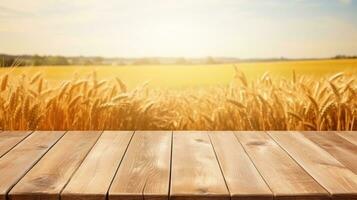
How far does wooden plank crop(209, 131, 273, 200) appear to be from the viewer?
1.35 m

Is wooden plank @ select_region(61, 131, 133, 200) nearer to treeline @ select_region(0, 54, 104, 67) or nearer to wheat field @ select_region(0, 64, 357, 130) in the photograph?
wheat field @ select_region(0, 64, 357, 130)

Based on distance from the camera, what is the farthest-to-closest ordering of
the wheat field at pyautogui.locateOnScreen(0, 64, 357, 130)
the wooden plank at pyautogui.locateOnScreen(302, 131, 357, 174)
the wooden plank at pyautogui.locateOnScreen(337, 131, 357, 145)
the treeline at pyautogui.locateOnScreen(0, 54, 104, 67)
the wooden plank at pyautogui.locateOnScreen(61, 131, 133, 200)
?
the treeline at pyautogui.locateOnScreen(0, 54, 104, 67) → the wheat field at pyautogui.locateOnScreen(0, 64, 357, 130) → the wooden plank at pyautogui.locateOnScreen(337, 131, 357, 145) → the wooden plank at pyautogui.locateOnScreen(302, 131, 357, 174) → the wooden plank at pyautogui.locateOnScreen(61, 131, 133, 200)

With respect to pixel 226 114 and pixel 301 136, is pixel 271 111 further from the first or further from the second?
pixel 301 136

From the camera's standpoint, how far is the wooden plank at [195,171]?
135 centimetres

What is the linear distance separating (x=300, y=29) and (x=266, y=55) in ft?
0.74

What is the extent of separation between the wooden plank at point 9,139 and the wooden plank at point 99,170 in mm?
285

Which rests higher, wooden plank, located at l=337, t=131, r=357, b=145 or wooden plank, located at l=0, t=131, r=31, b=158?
wooden plank, located at l=0, t=131, r=31, b=158

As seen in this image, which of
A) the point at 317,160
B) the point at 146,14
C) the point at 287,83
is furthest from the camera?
the point at 146,14

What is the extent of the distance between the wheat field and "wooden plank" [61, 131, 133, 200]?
1.66 ft

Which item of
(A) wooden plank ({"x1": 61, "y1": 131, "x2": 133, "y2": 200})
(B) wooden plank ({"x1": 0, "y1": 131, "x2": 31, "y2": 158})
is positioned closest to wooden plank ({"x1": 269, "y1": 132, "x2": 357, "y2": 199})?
(A) wooden plank ({"x1": 61, "y1": 131, "x2": 133, "y2": 200})

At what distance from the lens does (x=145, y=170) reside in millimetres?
1570

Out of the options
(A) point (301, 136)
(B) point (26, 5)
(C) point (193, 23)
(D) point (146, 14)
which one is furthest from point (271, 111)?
(B) point (26, 5)

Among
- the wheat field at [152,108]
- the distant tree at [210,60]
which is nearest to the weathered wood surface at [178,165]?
the wheat field at [152,108]

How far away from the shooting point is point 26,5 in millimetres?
3035
